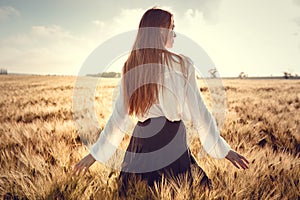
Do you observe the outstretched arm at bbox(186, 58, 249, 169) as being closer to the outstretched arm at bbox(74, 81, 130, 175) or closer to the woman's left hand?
the outstretched arm at bbox(74, 81, 130, 175)

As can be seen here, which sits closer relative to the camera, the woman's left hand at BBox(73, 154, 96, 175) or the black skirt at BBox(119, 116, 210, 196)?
the woman's left hand at BBox(73, 154, 96, 175)

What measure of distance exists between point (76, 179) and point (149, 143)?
52cm

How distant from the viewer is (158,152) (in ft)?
5.55

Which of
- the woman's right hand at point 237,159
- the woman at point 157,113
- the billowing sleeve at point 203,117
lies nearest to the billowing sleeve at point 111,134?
the woman at point 157,113

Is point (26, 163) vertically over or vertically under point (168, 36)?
under

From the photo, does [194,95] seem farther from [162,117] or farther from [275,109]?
[275,109]

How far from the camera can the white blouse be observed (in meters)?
1.58

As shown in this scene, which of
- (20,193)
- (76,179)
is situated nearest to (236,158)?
(76,179)

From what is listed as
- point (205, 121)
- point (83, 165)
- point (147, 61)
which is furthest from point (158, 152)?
point (147, 61)

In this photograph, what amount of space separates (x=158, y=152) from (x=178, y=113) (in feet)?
0.98

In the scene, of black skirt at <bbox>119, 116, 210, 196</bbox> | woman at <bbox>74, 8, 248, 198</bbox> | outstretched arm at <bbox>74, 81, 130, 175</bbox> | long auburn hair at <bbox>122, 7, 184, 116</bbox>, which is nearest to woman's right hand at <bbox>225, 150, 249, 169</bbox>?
woman at <bbox>74, 8, 248, 198</bbox>

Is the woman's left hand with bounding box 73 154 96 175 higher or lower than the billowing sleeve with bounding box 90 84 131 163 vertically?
lower

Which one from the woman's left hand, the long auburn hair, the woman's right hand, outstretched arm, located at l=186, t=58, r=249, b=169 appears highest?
the long auburn hair

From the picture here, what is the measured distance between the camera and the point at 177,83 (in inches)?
62.2
